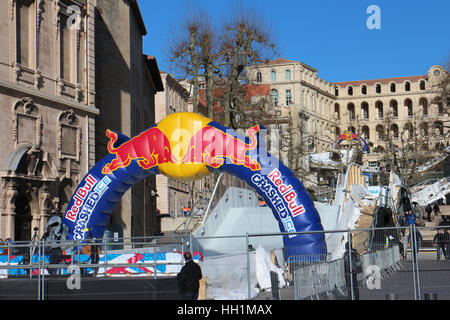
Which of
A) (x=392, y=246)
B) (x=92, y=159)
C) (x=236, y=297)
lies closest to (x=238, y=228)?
(x=92, y=159)

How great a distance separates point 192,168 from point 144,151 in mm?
1719

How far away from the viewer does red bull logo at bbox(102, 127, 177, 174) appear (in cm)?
2303

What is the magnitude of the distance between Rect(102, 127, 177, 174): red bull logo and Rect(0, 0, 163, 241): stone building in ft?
20.3

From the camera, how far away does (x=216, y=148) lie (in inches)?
890

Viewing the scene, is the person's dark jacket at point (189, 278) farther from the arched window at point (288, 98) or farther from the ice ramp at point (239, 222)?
the arched window at point (288, 98)

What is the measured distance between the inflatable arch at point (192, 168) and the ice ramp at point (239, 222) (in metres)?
4.96

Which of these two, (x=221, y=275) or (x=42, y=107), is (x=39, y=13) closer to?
(x=42, y=107)

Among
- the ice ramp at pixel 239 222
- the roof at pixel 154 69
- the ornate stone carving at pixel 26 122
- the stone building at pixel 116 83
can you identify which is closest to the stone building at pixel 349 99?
the roof at pixel 154 69

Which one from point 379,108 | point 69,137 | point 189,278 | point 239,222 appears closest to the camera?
point 189,278

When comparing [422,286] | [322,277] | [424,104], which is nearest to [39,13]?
[322,277]

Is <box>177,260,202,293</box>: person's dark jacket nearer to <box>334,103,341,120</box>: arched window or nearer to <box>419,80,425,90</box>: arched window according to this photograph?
<box>419,80,425,90</box>: arched window

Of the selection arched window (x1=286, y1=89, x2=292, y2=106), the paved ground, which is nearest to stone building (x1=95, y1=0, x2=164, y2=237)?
the paved ground

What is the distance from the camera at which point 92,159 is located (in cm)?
3416

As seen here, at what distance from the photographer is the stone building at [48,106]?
2875cm
